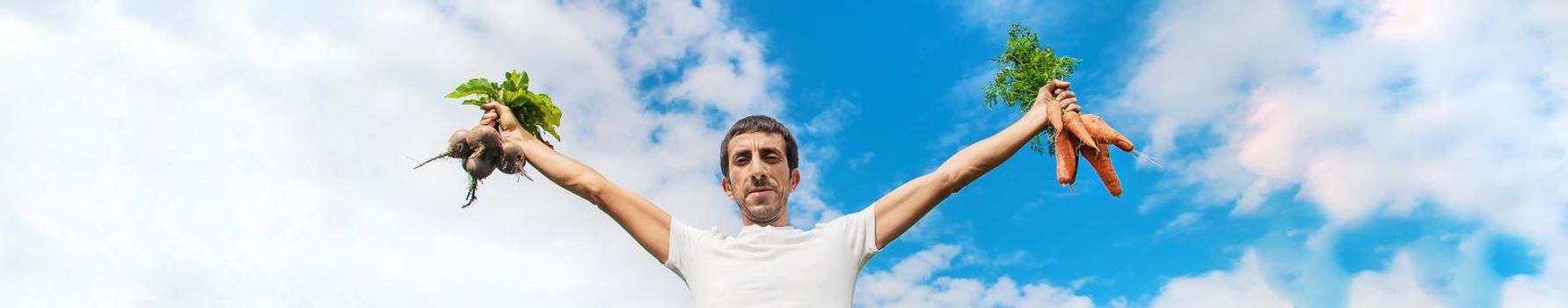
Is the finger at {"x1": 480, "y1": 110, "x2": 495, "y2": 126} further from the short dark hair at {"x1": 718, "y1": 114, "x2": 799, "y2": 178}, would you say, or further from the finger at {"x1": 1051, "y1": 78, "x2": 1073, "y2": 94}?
the finger at {"x1": 1051, "y1": 78, "x2": 1073, "y2": 94}

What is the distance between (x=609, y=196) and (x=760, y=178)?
0.73 m

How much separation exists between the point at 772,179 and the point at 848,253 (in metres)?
0.60

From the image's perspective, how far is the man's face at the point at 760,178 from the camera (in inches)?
190

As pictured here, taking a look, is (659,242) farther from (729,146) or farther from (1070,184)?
(1070,184)

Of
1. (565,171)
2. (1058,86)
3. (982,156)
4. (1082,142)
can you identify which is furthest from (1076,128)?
(565,171)

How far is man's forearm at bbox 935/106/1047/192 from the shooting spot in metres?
4.77

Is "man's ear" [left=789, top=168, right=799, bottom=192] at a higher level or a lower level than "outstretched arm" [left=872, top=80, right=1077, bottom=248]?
higher

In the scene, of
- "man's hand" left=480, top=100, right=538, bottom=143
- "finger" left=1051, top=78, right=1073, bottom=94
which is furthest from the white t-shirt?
"finger" left=1051, top=78, right=1073, bottom=94

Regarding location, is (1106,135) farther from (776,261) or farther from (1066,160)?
(776,261)

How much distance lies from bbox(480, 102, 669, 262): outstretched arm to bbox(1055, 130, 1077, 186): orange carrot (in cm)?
209

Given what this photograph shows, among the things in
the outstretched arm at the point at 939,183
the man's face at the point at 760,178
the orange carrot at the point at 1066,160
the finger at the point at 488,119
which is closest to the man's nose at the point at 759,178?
the man's face at the point at 760,178

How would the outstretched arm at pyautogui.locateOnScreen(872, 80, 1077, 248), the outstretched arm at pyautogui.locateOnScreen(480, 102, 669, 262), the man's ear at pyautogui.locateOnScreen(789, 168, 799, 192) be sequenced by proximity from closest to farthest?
the outstretched arm at pyautogui.locateOnScreen(872, 80, 1077, 248) → the outstretched arm at pyautogui.locateOnScreen(480, 102, 669, 262) → the man's ear at pyautogui.locateOnScreen(789, 168, 799, 192)

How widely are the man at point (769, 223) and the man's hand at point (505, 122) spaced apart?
0.94ft

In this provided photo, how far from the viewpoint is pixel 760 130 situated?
16.6 ft
